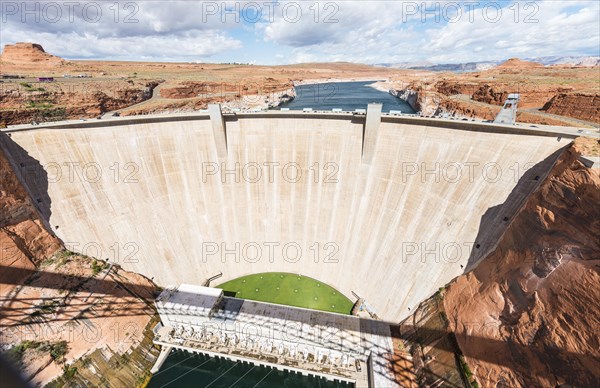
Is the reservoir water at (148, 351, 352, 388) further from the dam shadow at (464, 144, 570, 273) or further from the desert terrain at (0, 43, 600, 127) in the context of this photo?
the desert terrain at (0, 43, 600, 127)

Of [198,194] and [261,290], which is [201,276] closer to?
[261,290]

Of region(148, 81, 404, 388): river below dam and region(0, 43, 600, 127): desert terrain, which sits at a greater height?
region(0, 43, 600, 127): desert terrain

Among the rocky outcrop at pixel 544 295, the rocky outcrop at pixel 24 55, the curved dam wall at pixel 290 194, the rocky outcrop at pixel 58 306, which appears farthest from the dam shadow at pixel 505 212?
the rocky outcrop at pixel 24 55

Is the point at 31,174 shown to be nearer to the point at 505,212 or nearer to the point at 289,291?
the point at 289,291

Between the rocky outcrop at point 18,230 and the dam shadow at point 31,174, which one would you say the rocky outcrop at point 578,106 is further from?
the dam shadow at point 31,174

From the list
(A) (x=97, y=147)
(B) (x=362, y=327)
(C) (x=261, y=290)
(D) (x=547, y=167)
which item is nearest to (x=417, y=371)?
(B) (x=362, y=327)

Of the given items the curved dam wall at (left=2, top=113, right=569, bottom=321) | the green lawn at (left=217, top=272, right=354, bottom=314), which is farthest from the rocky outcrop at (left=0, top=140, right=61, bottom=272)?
the green lawn at (left=217, top=272, right=354, bottom=314)

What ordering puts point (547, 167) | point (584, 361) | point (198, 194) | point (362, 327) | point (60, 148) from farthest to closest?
point (198, 194), point (60, 148), point (362, 327), point (547, 167), point (584, 361)
